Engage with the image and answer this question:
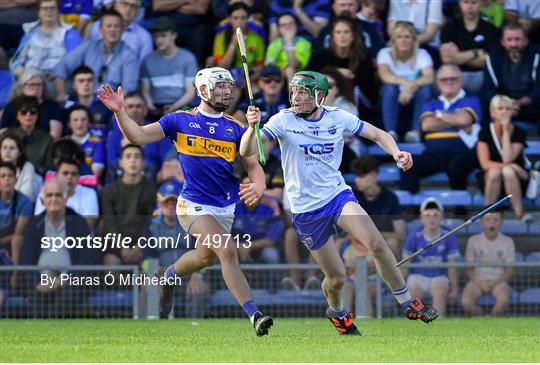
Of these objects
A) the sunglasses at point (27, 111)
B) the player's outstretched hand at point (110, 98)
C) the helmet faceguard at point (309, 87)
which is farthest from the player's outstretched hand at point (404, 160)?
the sunglasses at point (27, 111)

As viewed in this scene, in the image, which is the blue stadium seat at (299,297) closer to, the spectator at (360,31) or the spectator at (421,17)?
the spectator at (360,31)

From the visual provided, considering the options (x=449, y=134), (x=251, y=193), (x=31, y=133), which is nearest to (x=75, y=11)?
(x=31, y=133)

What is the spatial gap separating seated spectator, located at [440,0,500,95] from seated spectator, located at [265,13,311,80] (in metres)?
1.87

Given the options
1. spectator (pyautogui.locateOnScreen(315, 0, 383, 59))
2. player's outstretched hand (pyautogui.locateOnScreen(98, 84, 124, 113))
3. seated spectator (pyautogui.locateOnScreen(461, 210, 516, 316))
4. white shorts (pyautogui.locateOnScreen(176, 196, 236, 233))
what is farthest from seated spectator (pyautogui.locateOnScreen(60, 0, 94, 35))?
player's outstretched hand (pyautogui.locateOnScreen(98, 84, 124, 113))

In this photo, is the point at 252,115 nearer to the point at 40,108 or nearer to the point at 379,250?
the point at 379,250

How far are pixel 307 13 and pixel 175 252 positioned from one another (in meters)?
4.81

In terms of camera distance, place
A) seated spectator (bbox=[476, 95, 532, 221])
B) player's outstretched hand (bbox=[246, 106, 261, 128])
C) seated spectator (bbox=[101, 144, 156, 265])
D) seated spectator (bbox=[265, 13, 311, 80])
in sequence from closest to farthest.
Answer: player's outstretched hand (bbox=[246, 106, 261, 128]), seated spectator (bbox=[101, 144, 156, 265]), seated spectator (bbox=[476, 95, 532, 221]), seated spectator (bbox=[265, 13, 311, 80])

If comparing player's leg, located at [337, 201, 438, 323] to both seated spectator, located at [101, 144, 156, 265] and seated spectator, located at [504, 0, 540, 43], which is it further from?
seated spectator, located at [504, 0, 540, 43]

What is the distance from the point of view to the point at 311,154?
12078 millimetres

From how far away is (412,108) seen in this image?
730 inches

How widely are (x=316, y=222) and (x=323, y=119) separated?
886 millimetres

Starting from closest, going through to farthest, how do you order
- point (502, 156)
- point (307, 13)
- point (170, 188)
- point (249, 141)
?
point (249, 141) < point (170, 188) < point (502, 156) < point (307, 13)

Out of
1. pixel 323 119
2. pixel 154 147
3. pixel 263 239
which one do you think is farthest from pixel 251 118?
pixel 154 147

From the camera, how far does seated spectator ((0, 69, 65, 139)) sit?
18.4 metres
